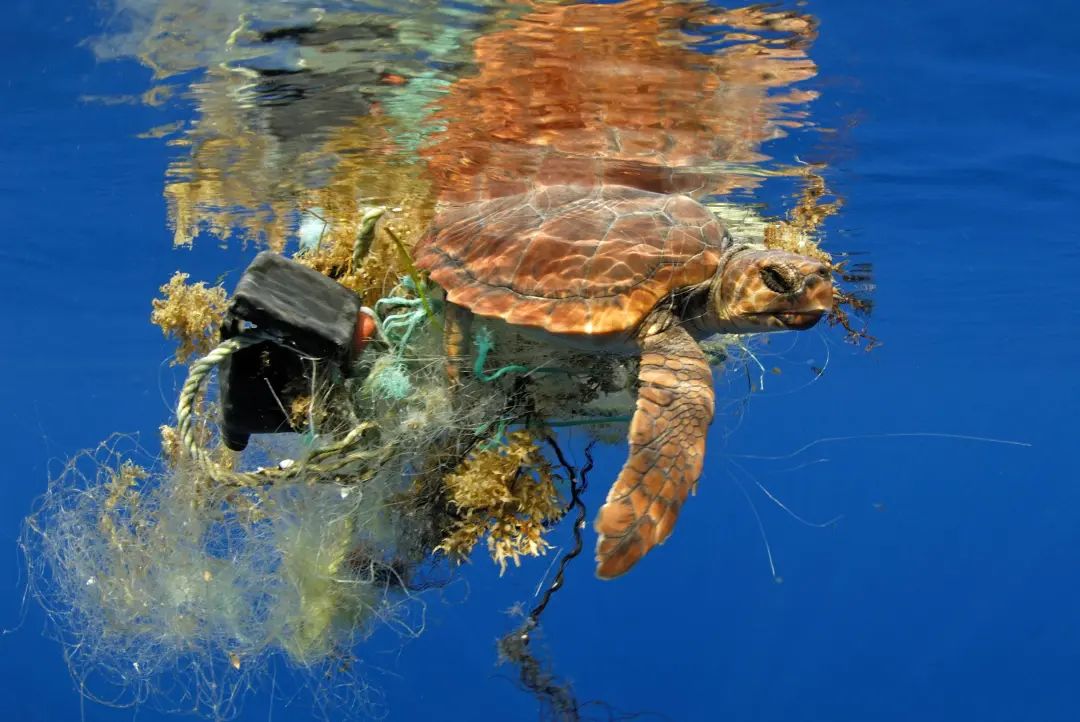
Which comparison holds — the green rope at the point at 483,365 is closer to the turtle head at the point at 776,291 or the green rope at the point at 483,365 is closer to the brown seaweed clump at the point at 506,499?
the brown seaweed clump at the point at 506,499

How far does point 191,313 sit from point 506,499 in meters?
1.96

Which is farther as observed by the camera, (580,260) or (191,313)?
(191,313)

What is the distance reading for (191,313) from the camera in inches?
154

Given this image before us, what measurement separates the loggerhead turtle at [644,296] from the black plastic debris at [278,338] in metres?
0.49

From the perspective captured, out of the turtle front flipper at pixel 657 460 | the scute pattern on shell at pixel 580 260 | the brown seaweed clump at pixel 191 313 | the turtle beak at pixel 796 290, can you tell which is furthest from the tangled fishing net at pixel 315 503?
the turtle beak at pixel 796 290

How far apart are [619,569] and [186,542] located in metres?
2.21

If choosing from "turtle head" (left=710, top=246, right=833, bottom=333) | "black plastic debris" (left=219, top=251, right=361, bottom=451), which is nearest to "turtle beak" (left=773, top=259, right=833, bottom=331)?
"turtle head" (left=710, top=246, right=833, bottom=333)

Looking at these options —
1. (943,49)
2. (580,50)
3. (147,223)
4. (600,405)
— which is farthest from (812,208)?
(147,223)

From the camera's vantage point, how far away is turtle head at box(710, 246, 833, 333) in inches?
114

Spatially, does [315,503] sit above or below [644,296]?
below

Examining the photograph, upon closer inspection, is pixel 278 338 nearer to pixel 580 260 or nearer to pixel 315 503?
pixel 315 503

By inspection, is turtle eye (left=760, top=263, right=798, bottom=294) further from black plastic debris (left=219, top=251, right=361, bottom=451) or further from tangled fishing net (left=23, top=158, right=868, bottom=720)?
black plastic debris (left=219, top=251, right=361, bottom=451)

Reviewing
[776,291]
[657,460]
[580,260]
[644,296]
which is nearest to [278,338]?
[580,260]

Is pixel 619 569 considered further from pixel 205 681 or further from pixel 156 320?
pixel 156 320
